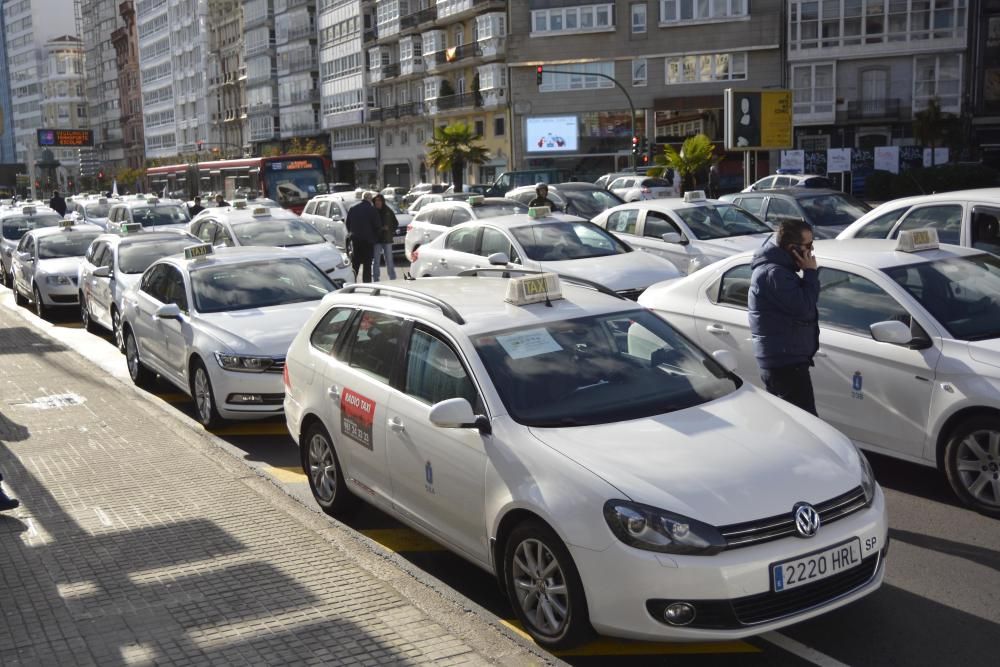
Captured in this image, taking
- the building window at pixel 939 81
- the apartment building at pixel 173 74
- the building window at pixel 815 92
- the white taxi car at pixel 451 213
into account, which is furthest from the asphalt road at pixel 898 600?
the apartment building at pixel 173 74

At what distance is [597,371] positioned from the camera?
19.3 feet

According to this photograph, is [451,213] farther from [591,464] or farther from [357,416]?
[591,464]

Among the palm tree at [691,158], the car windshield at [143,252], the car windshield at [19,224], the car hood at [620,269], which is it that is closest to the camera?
the car hood at [620,269]

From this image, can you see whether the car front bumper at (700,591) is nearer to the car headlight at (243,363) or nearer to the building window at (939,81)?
the car headlight at (243,363)

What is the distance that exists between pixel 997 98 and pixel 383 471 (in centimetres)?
5613

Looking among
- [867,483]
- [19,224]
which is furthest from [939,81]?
[867,483]

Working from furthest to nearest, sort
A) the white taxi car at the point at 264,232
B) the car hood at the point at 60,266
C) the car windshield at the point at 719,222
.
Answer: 1. the car hood at the point at 60,266
2. the white taxi car at the point at 264,232
3. the car windshield at the point at 719,222

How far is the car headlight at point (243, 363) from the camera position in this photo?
9.91 m

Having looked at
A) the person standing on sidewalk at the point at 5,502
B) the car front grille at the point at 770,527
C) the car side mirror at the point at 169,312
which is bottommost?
the person standing on sidewalk at the point at 5,502

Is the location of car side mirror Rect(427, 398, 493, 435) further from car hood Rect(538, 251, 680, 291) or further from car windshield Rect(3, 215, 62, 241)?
car windshield Rect(3, 215, 62, 241)

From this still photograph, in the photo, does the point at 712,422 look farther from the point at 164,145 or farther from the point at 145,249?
the point at 164,145

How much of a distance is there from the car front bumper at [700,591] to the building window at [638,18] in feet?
206

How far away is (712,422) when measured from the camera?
18.0 feet

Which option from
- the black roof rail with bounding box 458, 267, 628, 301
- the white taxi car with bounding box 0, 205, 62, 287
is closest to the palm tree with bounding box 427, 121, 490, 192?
the white taxi car with bounding box 0, 205, 62, 287
